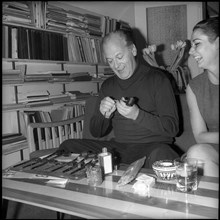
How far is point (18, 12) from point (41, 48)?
1.25ft

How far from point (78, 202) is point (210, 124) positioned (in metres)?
0.86

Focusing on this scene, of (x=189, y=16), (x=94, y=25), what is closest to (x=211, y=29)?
(x=94, y=25)

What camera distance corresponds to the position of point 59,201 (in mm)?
964

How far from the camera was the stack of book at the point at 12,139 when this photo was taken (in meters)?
2.31

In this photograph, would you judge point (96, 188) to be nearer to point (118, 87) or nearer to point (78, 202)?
point (78, 202)

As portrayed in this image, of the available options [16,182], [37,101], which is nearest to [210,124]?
[16,182]

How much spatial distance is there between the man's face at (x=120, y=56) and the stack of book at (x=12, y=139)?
3.89 ft

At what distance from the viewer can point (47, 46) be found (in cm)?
267

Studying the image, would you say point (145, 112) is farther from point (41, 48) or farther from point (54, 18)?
point (54, 18)

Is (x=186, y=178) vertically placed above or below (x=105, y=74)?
below

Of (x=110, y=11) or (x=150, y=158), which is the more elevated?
(x=110, y=11)

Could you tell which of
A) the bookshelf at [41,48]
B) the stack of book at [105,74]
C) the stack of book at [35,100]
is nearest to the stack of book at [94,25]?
the bookshelf at [41,48]

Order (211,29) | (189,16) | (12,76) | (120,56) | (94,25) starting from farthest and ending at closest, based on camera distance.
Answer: (189,16) → (94,25) → (12,76) → (120,56) → (211,29)

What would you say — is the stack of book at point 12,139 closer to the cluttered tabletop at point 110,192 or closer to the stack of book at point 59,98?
the stack of book at point 59,98
